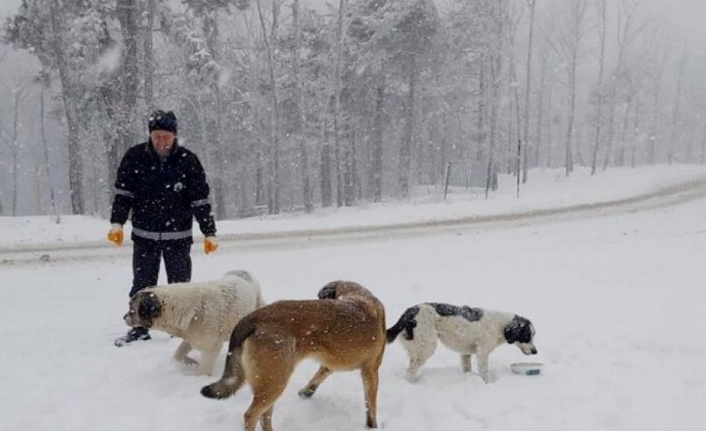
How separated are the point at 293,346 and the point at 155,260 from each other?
9.39 feet

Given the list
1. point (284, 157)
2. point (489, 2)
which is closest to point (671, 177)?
point (489, 2)

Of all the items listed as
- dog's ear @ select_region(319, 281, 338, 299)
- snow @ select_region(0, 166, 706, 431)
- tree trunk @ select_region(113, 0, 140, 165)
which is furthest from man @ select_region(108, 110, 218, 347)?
tree trunk @ select_region(113, 0, 140, 165)

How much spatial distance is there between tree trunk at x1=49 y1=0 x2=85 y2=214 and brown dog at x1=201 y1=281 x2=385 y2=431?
20.1 metres

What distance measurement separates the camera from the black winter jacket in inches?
229

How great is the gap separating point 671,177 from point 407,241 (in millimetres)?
25223

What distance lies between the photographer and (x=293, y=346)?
3.79m

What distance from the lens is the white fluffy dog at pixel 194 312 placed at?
4.75 meters

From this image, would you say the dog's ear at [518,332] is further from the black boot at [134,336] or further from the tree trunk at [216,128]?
the tree trunk at [216,128]

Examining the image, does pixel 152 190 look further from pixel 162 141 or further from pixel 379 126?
pixel 379 126

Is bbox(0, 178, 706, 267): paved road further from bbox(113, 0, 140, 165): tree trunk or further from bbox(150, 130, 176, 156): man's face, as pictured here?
bbox(113, 0, 140, 165): tree trunk

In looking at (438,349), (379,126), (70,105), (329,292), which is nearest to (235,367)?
(329,292)

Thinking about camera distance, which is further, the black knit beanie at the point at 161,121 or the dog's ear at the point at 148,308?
the black knit beanie at the point at 161,121

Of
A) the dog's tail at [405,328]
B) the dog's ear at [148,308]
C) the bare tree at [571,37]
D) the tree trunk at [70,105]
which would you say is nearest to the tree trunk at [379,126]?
the bare tree at [571,37]

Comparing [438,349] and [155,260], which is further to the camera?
[438,349]
